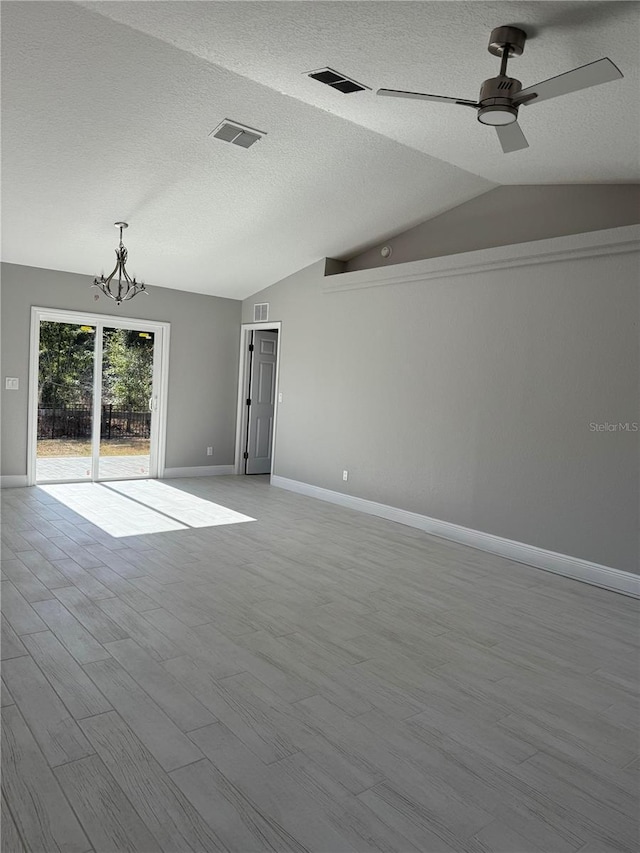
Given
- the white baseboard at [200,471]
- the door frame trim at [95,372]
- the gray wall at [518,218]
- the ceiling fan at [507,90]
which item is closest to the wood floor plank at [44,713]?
the ceiling fan at [507,90]

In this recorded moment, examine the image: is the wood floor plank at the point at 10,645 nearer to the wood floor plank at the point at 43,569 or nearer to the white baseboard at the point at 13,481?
the wood floor plank at the point at 43,569

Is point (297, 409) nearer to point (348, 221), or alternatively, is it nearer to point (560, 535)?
point (348, 221)

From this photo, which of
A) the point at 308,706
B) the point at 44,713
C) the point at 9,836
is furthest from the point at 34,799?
the point at 308,706

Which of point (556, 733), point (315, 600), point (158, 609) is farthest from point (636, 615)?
point (158, 609)

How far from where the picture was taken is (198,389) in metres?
8.27

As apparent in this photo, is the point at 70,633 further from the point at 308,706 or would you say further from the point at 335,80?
the point at 335,80

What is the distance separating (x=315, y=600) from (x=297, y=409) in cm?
400

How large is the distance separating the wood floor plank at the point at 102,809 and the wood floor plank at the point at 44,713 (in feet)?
0.28

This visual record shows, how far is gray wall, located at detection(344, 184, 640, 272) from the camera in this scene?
15.2 feet

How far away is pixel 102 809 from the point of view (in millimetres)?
1853

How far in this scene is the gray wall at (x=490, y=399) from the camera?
174 inches

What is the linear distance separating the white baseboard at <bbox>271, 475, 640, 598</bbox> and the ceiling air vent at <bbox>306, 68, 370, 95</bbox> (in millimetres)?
3673

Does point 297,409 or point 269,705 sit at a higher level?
point 297,409

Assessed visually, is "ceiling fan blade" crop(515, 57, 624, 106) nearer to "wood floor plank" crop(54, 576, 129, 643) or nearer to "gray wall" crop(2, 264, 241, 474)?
"wood floor plank" crop(54, 576, 129, 643)
